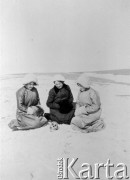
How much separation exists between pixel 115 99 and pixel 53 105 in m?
0.64

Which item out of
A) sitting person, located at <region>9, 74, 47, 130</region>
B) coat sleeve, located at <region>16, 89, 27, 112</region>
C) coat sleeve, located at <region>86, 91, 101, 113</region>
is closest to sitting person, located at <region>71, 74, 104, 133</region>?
coat sleeve, located at <region>86, 91, 101, 113</region>

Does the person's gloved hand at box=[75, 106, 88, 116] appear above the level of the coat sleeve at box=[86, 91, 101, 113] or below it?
below

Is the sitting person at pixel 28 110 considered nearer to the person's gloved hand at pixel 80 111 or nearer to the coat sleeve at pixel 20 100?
the coat sleeve at pixel 20 100

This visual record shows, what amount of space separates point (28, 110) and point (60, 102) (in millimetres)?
348

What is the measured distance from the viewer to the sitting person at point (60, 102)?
2447mm

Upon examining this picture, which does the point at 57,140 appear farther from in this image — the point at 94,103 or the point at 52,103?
the point at 94,103

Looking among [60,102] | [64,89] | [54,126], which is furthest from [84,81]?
[54,126]

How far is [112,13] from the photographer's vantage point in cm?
236

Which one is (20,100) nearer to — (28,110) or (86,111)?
(28,110)

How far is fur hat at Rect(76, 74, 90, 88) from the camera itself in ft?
7.90

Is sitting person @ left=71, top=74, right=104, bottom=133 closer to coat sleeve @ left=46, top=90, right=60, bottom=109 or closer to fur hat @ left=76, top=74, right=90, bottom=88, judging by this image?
fur hat @ left=76, top=74, right=90, bottom=88

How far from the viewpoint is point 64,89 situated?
Result: 2451 millimetres

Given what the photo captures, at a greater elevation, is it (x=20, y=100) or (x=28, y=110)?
(x=20, y=100)

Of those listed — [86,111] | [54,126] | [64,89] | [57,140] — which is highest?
[64,89]
